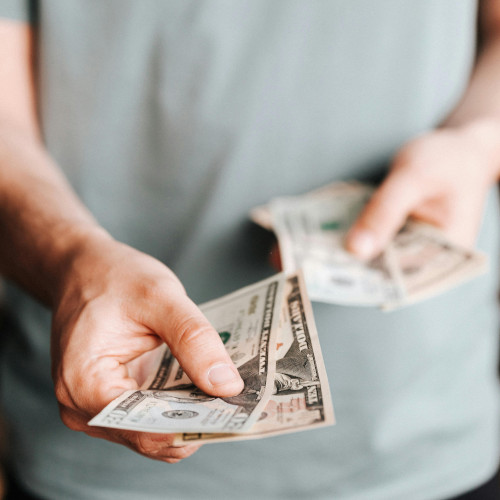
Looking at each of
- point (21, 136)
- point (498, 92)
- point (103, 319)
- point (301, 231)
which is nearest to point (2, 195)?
point (21, 136)

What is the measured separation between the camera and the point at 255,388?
423 mm

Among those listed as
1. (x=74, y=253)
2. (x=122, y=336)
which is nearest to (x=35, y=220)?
(x=74, y=253)

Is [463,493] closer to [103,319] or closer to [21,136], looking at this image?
[103,319]

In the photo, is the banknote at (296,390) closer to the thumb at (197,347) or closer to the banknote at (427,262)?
the thumb at (197,347)

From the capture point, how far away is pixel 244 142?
72cm

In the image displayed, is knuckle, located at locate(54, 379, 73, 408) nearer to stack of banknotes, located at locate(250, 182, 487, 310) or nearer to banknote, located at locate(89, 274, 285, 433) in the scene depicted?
banknote, located at locate(89, 274, 285, 433)

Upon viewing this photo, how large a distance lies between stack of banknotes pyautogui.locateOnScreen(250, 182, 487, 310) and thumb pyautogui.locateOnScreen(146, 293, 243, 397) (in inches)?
13.3

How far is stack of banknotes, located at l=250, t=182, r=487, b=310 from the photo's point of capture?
2.50ft

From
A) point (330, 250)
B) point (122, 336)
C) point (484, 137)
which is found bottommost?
point (330, 250)

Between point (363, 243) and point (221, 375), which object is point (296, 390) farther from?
point (363, 243)

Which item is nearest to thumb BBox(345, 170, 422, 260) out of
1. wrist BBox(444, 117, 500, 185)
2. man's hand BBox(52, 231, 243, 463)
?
wrist BBox(444, 117, 500, 185)

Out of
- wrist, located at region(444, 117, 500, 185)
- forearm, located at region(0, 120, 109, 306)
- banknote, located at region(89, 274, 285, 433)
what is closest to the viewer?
banknote, located at region(89, 274, 285, 433)

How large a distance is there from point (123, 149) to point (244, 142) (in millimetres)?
179

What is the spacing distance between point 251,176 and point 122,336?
380 mm
